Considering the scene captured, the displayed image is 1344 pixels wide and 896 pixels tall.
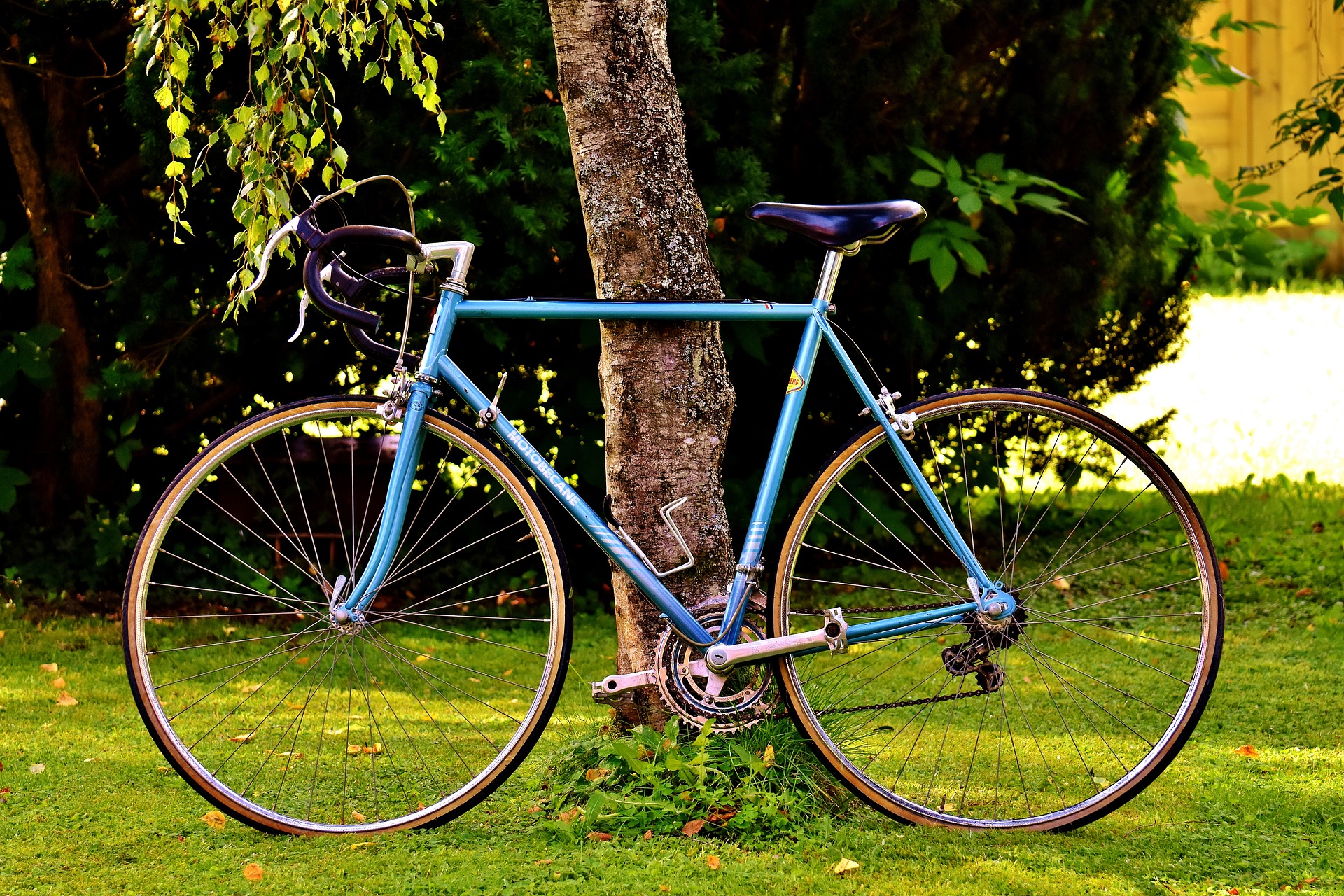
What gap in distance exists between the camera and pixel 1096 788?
3.04 metres

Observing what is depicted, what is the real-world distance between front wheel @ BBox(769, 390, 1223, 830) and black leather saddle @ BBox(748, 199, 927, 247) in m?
0.37

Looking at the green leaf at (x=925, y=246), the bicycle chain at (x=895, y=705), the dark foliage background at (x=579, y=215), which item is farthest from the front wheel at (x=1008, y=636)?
the green leaf at (x=925, y=246)

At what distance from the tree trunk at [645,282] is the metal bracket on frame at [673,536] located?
0.08 feet

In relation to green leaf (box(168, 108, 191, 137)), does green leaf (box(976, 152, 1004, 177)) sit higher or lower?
higher

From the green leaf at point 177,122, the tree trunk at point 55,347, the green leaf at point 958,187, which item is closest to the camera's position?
the green leaf at point 177,122

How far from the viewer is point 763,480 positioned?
267 centimetres

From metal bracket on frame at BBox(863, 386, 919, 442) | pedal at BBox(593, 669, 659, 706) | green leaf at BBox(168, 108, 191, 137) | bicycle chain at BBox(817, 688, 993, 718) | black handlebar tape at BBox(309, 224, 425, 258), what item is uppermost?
green leaf at BBox(168, 108, 191, 137)

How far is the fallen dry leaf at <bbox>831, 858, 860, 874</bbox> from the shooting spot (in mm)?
2539

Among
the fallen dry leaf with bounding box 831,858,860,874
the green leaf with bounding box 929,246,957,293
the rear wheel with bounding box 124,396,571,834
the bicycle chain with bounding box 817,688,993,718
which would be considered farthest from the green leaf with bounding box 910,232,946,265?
the fallen dry leaf with bounding box 831,858,860,874

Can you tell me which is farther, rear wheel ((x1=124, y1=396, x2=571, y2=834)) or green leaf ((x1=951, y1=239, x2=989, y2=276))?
green leaf ((x1=951, y1=239, x2=989, y2=276))

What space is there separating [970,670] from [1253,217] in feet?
12.3

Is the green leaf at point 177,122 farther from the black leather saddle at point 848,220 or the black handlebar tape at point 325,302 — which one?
the black leather saddle at point 848,220

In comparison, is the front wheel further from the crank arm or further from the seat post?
the seat post

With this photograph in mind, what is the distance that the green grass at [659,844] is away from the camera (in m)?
2.50
